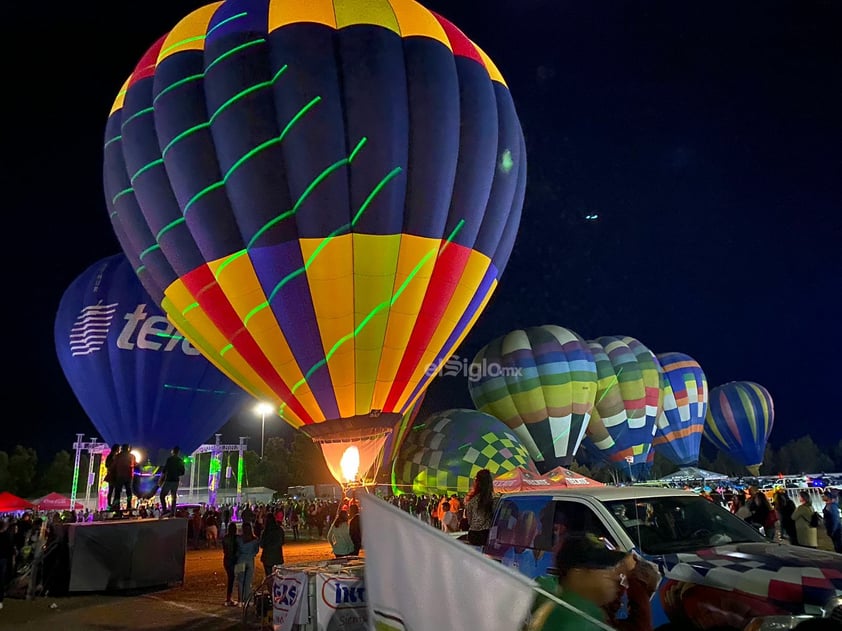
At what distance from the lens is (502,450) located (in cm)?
2366

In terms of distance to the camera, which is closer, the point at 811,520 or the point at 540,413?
the point at 811,520

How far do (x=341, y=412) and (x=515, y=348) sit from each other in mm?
17348

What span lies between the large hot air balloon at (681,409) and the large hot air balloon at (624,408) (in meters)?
5.17

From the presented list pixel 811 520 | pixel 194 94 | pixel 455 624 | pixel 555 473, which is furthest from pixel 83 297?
pixel 455 624

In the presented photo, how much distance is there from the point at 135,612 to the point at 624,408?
102 ft

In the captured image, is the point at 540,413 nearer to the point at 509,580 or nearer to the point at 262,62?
the point at 262,62

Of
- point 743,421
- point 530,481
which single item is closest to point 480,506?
point 530,481

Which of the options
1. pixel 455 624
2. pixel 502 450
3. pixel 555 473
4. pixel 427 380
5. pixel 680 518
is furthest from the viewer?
pixel 502 450

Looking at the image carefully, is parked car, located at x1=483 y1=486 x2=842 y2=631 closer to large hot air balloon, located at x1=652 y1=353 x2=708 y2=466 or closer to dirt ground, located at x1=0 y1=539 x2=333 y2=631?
dirt ground, located at x1=0 y1=539 x2=333 y2=631

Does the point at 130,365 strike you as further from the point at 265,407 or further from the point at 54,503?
the point at 54,503

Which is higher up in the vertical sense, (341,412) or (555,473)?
(341,412)

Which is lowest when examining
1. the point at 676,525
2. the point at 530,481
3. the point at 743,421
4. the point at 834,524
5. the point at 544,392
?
the point at 834,524

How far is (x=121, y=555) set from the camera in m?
10.7

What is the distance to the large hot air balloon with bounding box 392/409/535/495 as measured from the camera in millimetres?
22969
